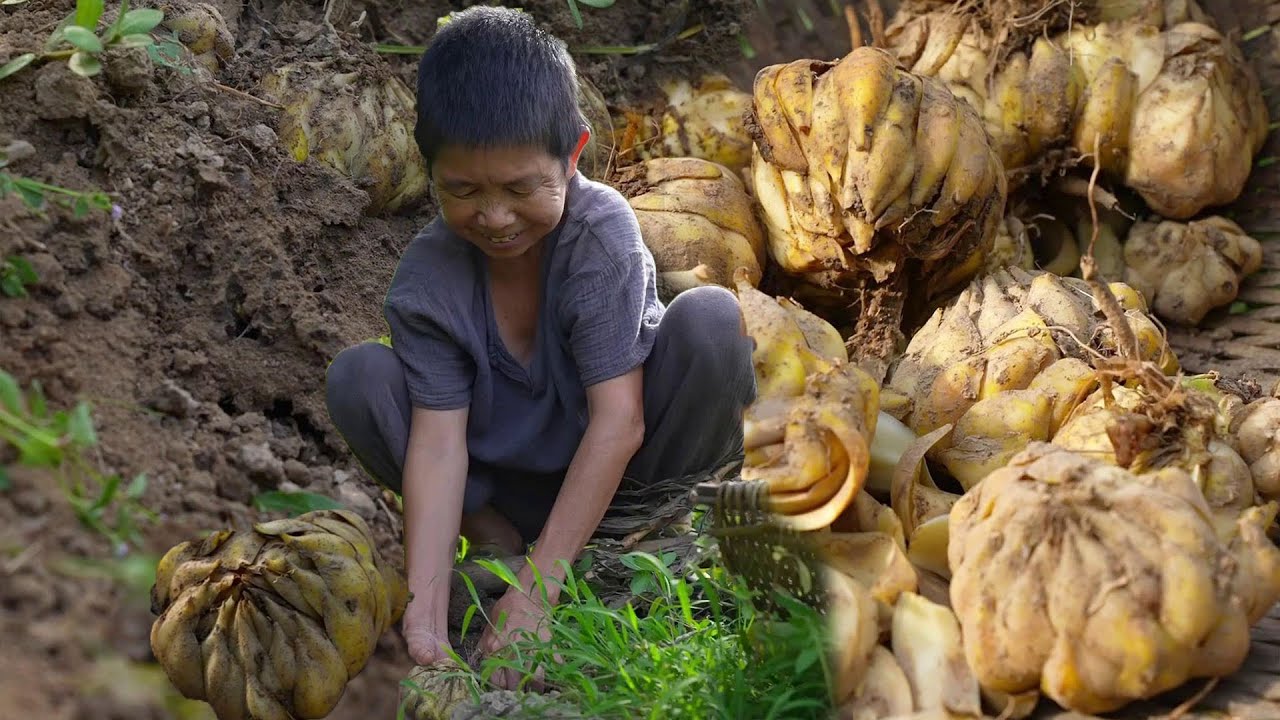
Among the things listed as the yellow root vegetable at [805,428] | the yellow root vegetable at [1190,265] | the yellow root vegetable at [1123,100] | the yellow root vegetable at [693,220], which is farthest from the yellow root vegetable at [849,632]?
the yellow root vegetable at [1190,265]

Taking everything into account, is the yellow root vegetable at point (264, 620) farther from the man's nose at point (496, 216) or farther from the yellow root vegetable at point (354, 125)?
the yellow root vegetable at point (354, 125)

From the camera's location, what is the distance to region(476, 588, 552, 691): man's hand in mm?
1957

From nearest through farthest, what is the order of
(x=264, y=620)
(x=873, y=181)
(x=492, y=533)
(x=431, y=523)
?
(x=264, y=620) → (x=431, y=523) → (x=492, y=533) → (x=873, y=181)

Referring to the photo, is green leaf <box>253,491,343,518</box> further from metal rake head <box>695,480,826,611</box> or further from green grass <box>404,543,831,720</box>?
metal rake head <box>695,480,826,611</box>

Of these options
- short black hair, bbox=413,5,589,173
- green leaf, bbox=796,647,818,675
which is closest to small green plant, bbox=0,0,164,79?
short black hair, bbox=413,5,589,173

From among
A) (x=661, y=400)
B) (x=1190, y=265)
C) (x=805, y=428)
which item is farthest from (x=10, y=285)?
(x=1190, y=265)

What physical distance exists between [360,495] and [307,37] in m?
1.12

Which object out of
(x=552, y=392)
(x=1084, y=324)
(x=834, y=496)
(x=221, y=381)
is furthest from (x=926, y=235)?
(x=221, y=381)

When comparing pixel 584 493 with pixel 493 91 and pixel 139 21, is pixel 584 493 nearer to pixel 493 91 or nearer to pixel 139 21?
pixel 493 91

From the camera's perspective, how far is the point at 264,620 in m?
1.80

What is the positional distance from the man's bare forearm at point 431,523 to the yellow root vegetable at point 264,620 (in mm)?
166

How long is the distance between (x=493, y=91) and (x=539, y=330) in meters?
0.45

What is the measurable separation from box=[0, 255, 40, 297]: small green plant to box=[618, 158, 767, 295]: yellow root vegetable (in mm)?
1259

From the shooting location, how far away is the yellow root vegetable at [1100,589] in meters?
1.38
